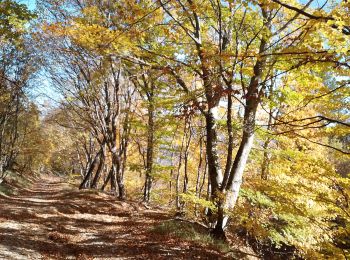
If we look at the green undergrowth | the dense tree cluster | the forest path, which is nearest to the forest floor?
the forest path

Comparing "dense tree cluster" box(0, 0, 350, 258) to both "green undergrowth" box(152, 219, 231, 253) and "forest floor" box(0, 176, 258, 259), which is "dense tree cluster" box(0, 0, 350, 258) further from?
"forest floor" box(0, 176, 258, 259)

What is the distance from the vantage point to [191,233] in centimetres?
1102

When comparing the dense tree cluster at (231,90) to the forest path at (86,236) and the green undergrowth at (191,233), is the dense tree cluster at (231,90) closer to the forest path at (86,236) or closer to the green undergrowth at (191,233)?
the green undergrowth at (191,233)

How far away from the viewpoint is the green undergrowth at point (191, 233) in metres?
9.85

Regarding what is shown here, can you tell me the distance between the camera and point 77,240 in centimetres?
1055

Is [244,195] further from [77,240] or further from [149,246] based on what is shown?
[77,240]

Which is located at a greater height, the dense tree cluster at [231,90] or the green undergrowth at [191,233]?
the dense tree cluster at [231,90]

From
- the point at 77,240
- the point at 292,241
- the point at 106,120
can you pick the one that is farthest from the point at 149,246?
the point at 106,120

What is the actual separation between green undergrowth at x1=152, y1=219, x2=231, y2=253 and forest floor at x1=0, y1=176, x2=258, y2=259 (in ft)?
0.75

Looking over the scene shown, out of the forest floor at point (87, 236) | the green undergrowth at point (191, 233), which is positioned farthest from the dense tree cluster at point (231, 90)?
the forest floor at point (87, 236)

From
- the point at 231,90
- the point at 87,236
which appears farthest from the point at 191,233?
the point at 231,90

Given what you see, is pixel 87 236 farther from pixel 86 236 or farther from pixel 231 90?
pixel 231 90

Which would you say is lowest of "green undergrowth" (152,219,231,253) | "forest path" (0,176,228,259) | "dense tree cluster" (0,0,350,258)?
"forest path" (0,176,228,259)

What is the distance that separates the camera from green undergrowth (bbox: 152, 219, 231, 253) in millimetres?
9847
